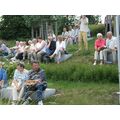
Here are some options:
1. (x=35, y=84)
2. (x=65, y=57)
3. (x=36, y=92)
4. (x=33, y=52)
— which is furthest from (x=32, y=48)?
(x=36, y=92)

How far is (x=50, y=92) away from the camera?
11.1 meters

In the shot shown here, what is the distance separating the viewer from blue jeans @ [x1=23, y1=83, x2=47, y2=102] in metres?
10.2

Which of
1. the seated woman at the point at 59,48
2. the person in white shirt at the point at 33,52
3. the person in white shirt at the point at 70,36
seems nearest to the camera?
the seated woman at the point at 59,48

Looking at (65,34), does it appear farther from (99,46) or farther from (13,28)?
(13,28)

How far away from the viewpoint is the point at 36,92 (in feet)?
33.7

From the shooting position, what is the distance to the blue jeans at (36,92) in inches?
402

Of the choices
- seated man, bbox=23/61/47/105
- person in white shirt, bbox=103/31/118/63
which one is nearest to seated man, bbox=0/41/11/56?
person in white shirt, bbox=103/31/118/63

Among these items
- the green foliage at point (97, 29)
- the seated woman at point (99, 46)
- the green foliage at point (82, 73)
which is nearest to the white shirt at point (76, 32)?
the green foliage at point (97, 29)

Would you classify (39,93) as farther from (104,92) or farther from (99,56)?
(99,56)

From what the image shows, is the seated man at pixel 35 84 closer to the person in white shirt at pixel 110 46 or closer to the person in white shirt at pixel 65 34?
the person in white shirt at pixel 110 46

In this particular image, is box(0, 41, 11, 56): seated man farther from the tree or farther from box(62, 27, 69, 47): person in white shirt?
box(62, 27, 69, 47): person in white shirt

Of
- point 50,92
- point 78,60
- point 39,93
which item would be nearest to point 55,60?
point 78,60

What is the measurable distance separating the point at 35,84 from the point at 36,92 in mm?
183
